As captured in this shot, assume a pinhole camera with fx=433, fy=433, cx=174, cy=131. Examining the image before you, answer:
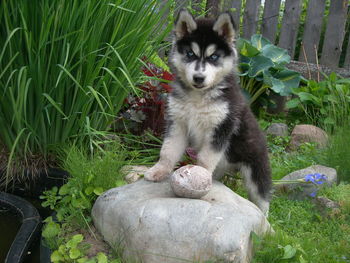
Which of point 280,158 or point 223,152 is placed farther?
point 280,158

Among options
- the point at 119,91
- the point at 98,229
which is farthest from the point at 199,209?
the point at 119,91

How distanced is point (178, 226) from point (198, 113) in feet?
2.39

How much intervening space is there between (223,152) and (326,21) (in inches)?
173

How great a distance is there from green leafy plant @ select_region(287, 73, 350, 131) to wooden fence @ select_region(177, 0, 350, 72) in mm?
528

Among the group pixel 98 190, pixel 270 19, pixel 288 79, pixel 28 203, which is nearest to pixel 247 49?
pixel 288 79

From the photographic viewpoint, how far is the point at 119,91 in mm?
3428

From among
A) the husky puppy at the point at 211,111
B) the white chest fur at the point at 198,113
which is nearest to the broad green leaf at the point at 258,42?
the husky puppy at the point at 211,111

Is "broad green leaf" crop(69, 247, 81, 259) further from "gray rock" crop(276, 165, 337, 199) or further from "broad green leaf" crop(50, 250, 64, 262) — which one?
"gray rock" crop(276, 165, 337, 199)

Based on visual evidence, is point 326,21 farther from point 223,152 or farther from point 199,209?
point 199,209

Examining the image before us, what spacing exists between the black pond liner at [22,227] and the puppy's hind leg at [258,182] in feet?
4.60

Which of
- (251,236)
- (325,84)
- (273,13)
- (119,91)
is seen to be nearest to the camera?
(251,236)

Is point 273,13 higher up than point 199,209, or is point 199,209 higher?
point 273,13

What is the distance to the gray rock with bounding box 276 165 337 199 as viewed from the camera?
3.44m

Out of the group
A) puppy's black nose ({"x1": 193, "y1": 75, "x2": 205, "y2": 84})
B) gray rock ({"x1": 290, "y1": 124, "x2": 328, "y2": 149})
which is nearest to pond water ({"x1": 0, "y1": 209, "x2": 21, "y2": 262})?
puppy's black nose ({"x1": 193, "y1": 75, "x2": 205, "y2": 84})
